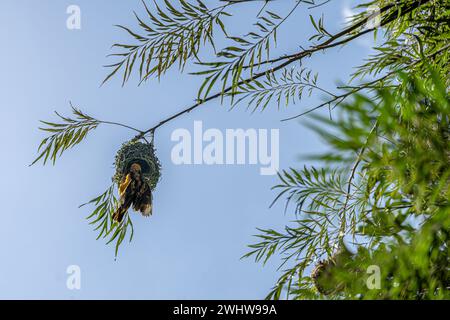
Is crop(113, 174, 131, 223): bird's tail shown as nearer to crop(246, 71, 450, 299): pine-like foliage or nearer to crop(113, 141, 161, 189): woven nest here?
crop(113, 141, 161, 189): woven nest

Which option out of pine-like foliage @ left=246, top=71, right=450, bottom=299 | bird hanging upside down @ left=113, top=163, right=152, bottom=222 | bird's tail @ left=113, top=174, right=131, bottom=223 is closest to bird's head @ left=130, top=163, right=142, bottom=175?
bird hanging upside down @ left=113, top=163, right=152, bottom=222

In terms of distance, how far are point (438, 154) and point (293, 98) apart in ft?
2.63

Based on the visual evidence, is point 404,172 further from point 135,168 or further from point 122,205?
point 135,168

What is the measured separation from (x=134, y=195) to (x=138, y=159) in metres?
0.22

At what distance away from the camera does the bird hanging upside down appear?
0.93 metres

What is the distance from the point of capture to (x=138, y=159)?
1187 millimetres

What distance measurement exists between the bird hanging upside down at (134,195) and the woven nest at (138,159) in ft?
0.26

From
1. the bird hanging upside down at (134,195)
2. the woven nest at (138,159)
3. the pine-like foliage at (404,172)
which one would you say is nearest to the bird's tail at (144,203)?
the bird hanging upside down at (134,195)

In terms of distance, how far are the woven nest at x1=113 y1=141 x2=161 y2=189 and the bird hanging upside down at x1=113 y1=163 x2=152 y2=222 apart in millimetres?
80
